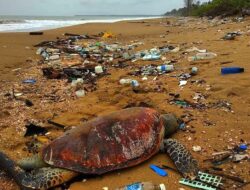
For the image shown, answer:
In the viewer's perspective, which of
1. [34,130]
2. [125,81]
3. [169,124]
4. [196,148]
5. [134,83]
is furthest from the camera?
[125,81]

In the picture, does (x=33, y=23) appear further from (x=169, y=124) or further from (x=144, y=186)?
(x=144, y=186)

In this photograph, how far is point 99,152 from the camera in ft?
12.1

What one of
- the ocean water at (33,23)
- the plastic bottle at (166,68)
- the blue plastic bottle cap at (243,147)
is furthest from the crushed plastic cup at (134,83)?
the ocean water at (33,23)

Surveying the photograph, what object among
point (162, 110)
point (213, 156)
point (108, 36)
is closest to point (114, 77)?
point (162, 110)

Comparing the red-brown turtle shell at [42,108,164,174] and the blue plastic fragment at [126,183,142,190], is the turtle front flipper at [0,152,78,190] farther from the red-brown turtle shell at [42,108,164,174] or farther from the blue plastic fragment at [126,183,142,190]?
the blue plastic fragment at [126,183,142,190]

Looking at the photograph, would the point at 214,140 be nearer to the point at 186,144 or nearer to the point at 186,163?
the point at 186,144

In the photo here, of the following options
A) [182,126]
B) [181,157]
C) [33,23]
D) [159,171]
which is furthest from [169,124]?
[33,23]

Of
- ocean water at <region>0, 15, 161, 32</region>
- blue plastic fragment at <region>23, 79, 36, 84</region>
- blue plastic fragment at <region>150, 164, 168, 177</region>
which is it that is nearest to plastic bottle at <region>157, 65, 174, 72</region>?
blue plastic fragment at <region>23, 79, 36, 84</region>

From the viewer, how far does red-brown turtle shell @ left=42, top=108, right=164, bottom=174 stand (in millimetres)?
3656

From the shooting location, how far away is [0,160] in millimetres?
3918

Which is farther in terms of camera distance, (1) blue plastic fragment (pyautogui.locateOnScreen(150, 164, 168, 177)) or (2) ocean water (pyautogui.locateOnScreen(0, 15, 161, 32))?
(2) ocean water (pyautogui.locateOnScreen(0, 15, 161, 32))

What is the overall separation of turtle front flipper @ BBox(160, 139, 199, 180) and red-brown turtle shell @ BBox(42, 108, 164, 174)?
122 mm

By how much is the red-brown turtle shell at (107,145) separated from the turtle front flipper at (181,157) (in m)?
0.12

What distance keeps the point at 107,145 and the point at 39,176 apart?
30.5 inches
